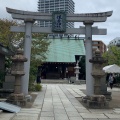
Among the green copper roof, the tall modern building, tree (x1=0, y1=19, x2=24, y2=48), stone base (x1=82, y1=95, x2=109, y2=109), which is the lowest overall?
stone base (x1=82, y1=95, x2=109, y2=109)

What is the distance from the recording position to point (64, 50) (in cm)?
5944

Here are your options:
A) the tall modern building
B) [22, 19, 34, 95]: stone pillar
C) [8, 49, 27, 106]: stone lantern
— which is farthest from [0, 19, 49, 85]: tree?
the tall modern building

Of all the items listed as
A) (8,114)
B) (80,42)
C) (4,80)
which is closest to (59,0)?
(80,42)

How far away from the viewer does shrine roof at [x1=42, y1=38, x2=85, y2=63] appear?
181ft

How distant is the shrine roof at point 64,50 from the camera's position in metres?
55.3

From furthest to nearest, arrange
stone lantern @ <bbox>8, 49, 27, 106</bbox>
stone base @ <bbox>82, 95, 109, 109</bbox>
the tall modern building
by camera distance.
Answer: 1. the tall modern building
2. stone lantern @ <bbox>8, 49, 27, 106</bbox>
3. stone base @ <bbox>82, 95, 109, 109</bbox>

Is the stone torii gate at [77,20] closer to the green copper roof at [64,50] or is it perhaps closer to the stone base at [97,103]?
the stone base at [97,103]

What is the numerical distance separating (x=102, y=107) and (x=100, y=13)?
19.7 feet

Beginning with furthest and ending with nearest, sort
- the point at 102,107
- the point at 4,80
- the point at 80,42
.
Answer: the point at 80,42 < the point at 4,80 < the point at 102,107

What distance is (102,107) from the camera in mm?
14367

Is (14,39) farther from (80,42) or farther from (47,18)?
(80,42)

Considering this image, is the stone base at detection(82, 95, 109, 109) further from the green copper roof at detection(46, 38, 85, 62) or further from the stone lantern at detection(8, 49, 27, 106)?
the green copper roof at detection(46, 38, 85, 62)

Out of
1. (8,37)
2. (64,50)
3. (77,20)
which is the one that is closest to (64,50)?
(64,50)

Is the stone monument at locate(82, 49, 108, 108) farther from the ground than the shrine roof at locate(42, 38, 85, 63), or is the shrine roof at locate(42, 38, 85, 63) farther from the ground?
the shrine roof at locate(42, 38, 85, 63)
